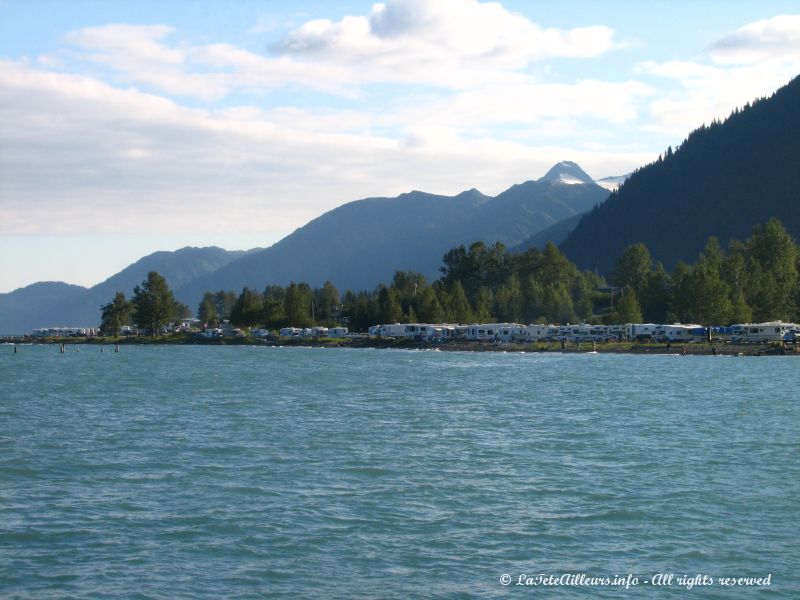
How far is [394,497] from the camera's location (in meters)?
31.8

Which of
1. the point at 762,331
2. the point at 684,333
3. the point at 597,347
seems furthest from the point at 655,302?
the point at 762,331

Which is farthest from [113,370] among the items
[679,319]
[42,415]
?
[679,319]

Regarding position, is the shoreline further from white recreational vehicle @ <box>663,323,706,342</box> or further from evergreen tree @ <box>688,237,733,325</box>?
evergreen tree @ <box>688,237,733,325</box>

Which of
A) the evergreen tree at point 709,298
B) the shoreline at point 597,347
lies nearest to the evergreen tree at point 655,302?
the evergreen tree at point 709,298

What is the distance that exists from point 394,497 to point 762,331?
138374mm

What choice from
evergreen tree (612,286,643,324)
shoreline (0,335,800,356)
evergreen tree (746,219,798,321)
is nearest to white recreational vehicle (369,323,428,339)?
shoreline (0,335,800,356)

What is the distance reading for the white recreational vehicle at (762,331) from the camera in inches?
6097

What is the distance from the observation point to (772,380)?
89.9 meters

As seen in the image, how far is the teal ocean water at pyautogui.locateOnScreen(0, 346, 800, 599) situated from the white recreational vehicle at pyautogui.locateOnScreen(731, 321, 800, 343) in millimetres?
94206

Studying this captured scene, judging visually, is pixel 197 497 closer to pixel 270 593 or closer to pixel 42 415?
pixel 270 593

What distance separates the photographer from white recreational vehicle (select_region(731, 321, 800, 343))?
15488 cm

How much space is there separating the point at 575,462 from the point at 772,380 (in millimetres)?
57788

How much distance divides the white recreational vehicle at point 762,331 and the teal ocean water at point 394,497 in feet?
309

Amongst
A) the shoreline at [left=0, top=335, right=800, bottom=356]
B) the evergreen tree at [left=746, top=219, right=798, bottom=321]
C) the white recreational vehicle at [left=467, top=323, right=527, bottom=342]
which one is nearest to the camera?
the shoreline at [left=0, top=335, right=800, bottom=356]
